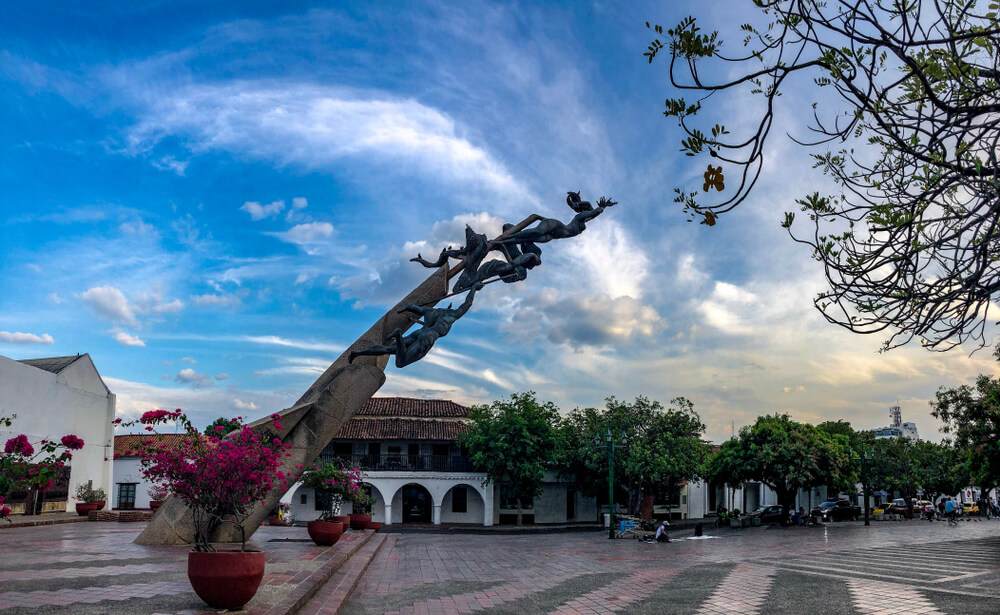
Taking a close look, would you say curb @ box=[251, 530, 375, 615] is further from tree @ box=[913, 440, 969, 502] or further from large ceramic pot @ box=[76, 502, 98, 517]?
tree @ box=[913, 440, 969, 502]

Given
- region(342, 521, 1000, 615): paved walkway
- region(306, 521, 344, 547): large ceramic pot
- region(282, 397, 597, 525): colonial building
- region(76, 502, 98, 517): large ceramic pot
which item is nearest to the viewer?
region(342, 521, 1000, 615): paved walkway

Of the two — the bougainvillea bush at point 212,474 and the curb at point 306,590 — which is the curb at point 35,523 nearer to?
the curb at point 306,590

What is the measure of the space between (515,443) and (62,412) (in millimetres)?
18409

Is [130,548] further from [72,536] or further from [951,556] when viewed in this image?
[951,556]

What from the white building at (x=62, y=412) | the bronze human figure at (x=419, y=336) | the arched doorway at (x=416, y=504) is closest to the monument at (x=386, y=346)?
the bronze human figure at (x=419, y=336)

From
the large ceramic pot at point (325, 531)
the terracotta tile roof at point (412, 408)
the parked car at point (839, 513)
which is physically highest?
the terracotta tile roof at point (412, 408)

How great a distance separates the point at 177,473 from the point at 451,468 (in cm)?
2785

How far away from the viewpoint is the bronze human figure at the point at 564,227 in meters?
14.9

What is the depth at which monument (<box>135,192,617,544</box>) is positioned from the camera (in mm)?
12633

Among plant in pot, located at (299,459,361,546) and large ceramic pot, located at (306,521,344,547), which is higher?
plant in pot, located at (299,459,361,546)

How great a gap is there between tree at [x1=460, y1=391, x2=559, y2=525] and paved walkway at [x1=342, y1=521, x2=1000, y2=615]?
11523 millimetres

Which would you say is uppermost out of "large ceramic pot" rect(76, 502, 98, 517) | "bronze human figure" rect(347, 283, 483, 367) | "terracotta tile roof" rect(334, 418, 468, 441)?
"bronze human figure" rect(347, 283, 483, 367)

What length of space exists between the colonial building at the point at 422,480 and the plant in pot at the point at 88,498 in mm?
9350

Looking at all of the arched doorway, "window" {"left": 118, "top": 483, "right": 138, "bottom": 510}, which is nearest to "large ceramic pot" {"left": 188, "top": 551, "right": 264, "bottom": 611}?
the arched doorway
